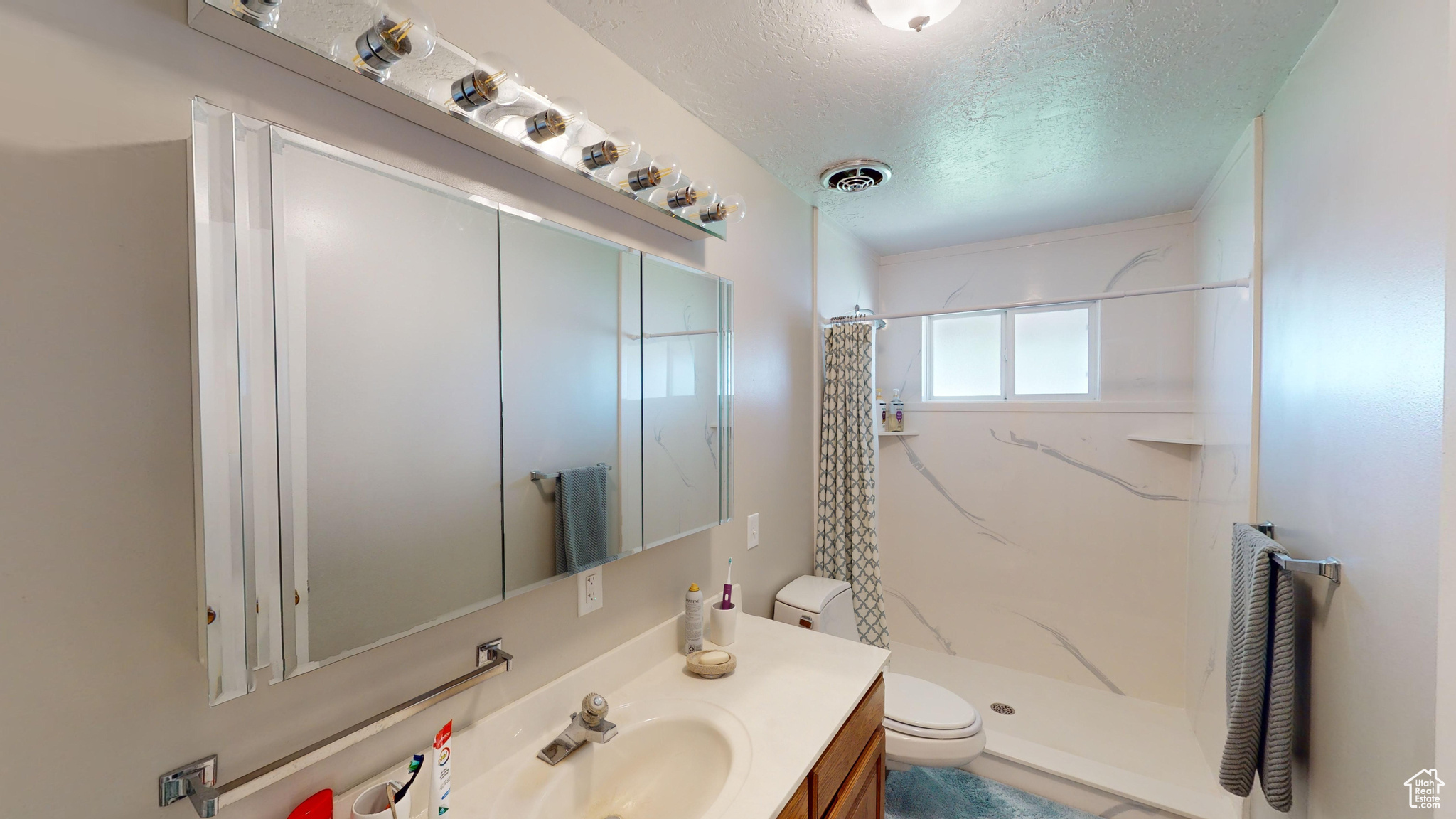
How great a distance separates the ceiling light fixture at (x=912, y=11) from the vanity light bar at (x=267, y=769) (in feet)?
4.76

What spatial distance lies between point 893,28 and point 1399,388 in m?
1.10

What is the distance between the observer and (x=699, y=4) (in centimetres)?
115

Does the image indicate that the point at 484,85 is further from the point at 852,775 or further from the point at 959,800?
the point at 959,800

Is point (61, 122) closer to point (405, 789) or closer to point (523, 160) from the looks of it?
point (523, 160)

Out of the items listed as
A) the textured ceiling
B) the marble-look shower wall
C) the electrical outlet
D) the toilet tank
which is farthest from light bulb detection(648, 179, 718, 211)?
the marble-look shower wall

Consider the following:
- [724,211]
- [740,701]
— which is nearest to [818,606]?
[740,701]

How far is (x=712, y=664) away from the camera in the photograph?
1.32 metres

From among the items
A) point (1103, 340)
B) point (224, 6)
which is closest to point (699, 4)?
point (224, 6)

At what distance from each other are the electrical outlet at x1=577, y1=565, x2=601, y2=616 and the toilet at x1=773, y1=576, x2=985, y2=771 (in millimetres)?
865

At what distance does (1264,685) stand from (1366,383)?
2.38ft

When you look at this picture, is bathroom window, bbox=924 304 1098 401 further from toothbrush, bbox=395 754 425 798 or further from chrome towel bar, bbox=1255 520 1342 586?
toothbrush, bbox=395 754 425 798

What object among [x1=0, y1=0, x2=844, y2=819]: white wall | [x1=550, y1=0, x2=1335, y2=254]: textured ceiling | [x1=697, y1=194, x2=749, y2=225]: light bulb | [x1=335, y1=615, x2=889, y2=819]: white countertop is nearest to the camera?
[x1=0, y1=0, x2=844, y2=819]: white wall

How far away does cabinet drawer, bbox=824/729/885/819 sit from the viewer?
1.20 m

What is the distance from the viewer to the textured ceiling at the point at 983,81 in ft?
3.84
